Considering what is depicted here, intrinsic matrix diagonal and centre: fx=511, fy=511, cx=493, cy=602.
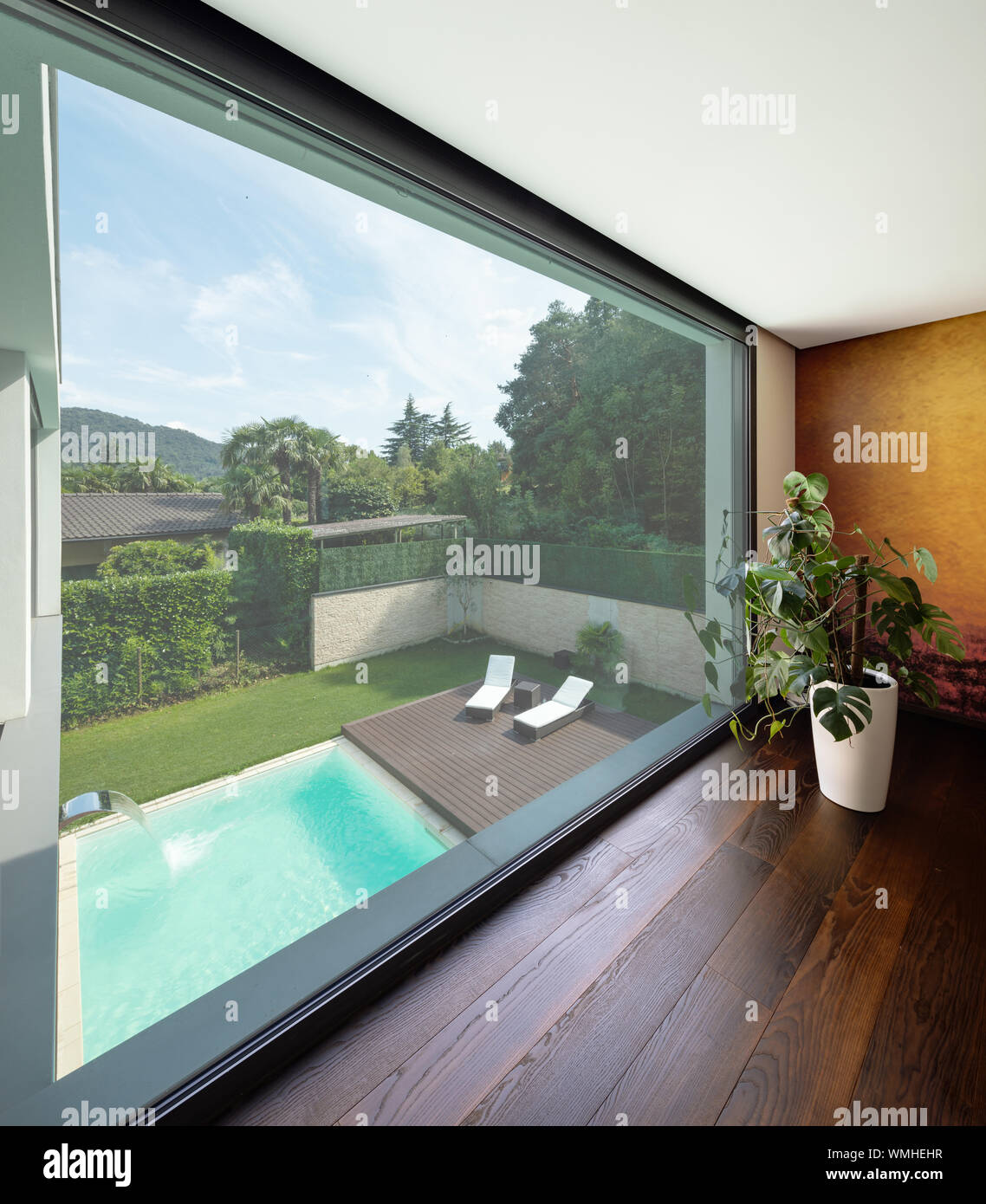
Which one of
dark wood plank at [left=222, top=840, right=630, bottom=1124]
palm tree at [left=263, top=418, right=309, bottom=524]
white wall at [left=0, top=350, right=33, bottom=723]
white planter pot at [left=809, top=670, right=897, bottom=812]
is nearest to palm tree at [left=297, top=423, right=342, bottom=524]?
palm tree at [left=263, top=418, right=309, bottom=524]

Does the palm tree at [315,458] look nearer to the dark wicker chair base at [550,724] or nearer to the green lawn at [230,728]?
the green lawn at [230,728]

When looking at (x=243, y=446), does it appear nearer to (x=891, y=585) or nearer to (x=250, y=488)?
(x=250, y=488)

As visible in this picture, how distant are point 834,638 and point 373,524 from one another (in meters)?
1.90

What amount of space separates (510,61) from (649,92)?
346 mm

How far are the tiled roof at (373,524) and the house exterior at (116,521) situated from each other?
316 millimetres

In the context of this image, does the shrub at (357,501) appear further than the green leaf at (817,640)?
No

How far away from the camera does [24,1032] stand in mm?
1111

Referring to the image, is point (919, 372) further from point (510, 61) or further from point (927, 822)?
point (510, 61)

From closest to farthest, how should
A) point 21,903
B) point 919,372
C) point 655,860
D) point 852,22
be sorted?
point 852,22, point 21,903, point 655,860, point 919,372

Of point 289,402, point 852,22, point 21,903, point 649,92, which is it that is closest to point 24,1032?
point 21,903

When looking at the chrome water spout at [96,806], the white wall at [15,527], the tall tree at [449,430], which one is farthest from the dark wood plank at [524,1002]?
the tall tree at [449,430]

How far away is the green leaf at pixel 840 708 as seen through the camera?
5.76 feet

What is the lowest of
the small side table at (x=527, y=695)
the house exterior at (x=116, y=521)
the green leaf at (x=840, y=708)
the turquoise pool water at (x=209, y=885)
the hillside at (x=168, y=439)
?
the turquoise pool water at (x=209, y=885)
